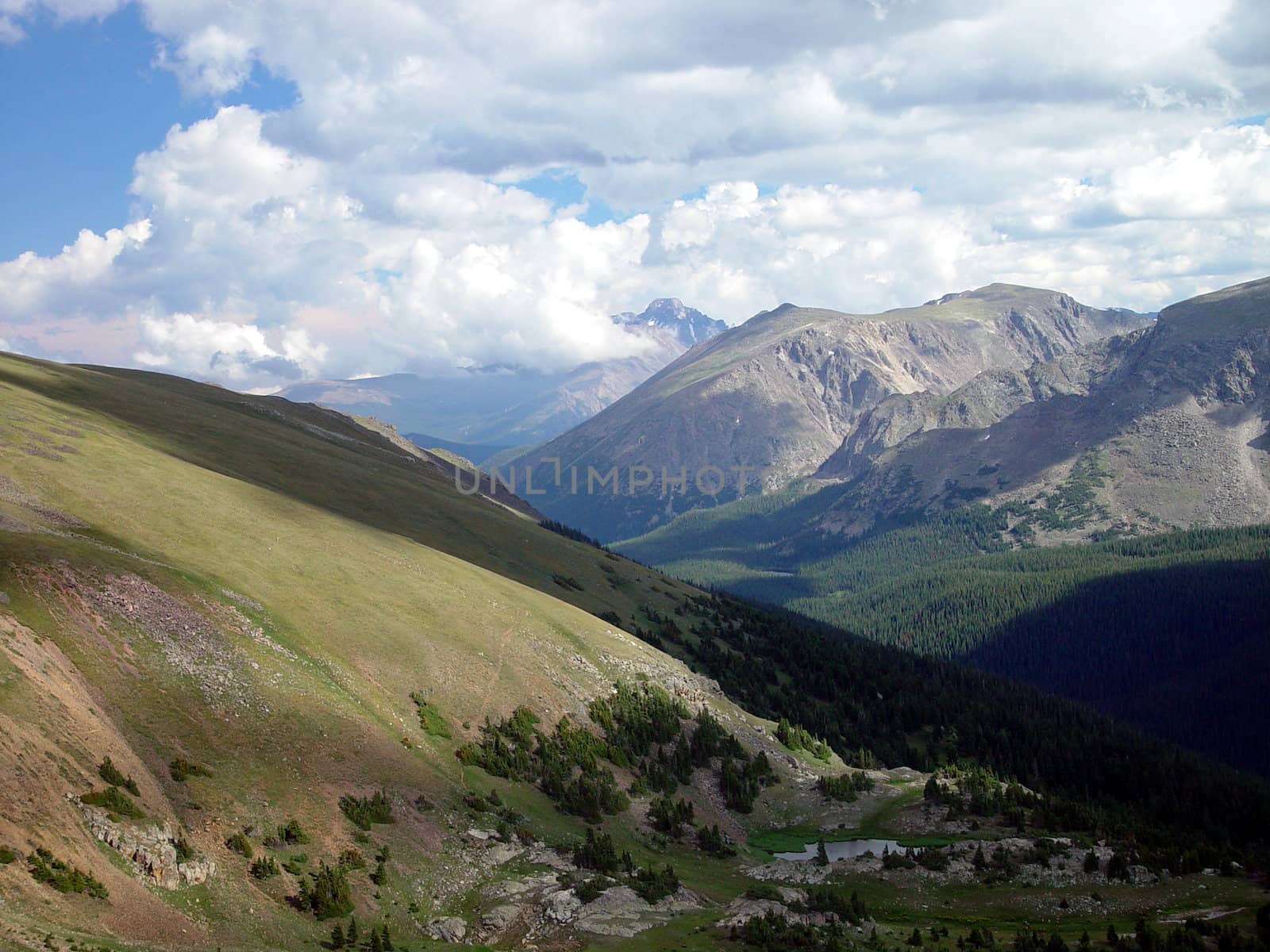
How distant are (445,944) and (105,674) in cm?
2839

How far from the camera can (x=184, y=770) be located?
Answer: 59.5 metres

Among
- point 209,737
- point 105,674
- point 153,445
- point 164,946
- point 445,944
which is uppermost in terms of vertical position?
point 153,445

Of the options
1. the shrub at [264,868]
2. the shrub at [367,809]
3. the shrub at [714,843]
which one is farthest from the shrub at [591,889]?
the shrub at [714,843]

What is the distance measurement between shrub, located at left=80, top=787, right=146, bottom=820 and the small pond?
185 ft

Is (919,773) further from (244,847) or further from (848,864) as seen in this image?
(244,847)

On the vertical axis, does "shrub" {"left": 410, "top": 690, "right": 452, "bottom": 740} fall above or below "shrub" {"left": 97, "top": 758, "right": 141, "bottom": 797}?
below

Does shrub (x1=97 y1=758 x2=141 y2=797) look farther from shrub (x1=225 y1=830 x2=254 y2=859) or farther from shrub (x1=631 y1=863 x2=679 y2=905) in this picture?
shrub (x1=631 y1=863 x2=679 y2=905)

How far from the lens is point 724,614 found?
183 m

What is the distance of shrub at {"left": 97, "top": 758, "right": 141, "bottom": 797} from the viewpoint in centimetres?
5391

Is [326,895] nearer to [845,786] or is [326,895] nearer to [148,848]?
[148,848]

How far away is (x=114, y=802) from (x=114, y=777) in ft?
6.19

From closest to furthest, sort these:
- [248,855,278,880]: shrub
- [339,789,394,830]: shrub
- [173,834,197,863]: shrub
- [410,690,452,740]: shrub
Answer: [173,834,197,863]: shrub < [248,855,278,880]: shrub < [339,789,394,830]: shrub < [410,690,452,740]: shrub

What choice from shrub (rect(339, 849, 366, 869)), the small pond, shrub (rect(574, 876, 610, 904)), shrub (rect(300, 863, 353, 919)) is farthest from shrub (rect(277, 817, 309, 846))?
the small pond

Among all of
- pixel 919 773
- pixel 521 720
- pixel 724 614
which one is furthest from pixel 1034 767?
pixel 521 720
